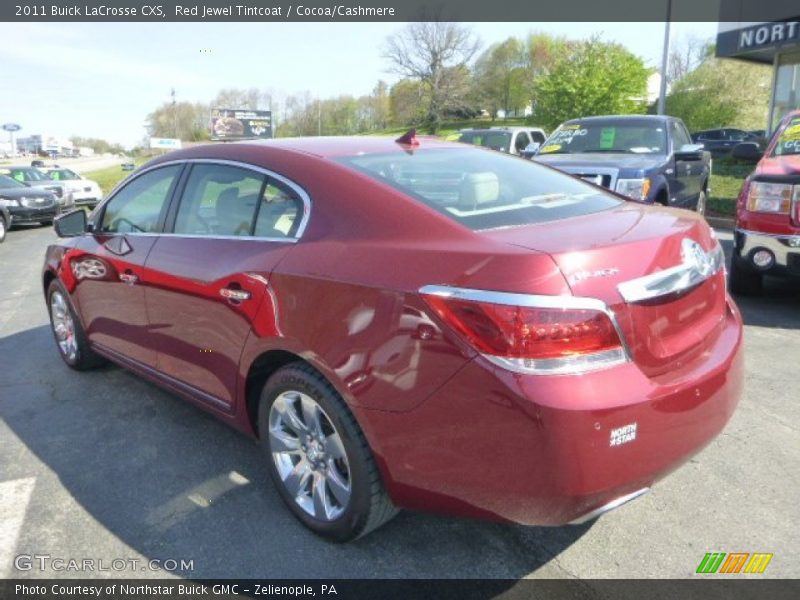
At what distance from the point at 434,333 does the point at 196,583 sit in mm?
1353

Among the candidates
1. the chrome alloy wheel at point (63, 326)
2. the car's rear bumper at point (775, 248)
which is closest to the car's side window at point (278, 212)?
the chrome alloy wheel at point (63, 326)

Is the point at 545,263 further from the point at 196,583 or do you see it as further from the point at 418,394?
the point at 196,583

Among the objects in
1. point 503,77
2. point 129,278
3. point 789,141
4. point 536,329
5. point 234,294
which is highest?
point 503,77

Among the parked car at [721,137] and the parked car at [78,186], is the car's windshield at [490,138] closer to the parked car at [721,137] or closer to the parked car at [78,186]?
the parked car at [78,186]

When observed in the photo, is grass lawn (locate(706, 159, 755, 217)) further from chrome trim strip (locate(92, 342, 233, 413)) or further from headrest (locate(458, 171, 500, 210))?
chrome trim strip (locate(92, 342, 233, 413))

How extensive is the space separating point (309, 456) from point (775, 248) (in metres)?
4.62

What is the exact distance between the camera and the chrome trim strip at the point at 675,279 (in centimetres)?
209

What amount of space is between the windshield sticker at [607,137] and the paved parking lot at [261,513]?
16.5ft

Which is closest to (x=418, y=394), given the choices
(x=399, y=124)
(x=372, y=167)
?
(x=372, y=167)

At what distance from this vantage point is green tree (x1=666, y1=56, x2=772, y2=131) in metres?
33.9

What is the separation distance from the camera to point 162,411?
13.0 ft

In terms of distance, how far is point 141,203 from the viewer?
381cm

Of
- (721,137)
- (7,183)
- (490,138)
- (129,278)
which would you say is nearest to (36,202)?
(7,183)

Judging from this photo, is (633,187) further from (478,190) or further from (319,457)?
(319,457)
